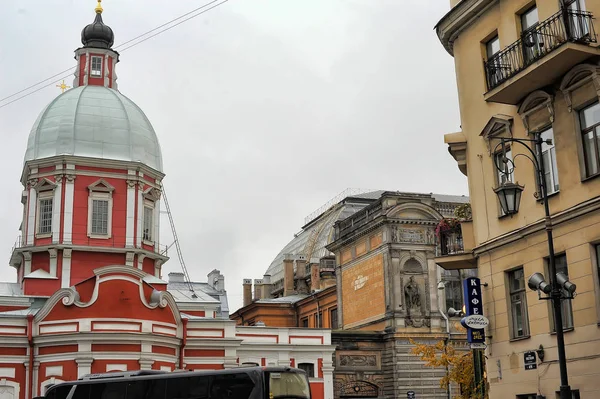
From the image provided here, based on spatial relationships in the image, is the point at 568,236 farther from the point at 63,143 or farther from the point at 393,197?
the point at 63,143

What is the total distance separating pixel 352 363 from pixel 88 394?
23733mm

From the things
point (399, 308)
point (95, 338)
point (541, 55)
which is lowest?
point (95, 338)

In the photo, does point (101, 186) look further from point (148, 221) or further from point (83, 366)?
point (83, 366)

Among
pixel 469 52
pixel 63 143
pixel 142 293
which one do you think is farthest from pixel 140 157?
pixel 469 52

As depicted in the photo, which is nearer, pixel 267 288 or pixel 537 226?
pixel 537 226

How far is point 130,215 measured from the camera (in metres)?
45.2

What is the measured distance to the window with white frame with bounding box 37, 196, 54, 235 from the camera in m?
44.3

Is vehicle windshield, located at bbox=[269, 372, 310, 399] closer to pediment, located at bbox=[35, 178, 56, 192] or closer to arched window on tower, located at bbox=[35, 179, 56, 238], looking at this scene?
arched window on tower, located at bbox=[35, 179, 56, 238]

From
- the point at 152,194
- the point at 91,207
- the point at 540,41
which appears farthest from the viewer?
the point at 152,194

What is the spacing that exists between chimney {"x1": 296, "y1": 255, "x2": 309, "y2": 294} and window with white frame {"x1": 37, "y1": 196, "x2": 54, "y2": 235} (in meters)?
30.3

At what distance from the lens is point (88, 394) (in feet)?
90.1

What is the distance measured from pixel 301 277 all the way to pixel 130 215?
28020mm

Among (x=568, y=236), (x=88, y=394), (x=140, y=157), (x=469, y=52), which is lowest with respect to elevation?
(x=88, y=394)

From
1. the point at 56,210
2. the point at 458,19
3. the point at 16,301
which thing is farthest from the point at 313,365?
the point at 458,19
